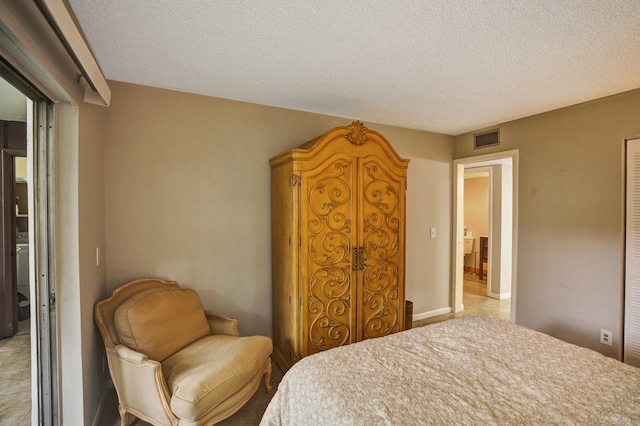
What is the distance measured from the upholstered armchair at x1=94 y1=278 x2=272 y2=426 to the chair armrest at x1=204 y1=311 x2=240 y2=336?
0.06 feet

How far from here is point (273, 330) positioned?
293 centimetres

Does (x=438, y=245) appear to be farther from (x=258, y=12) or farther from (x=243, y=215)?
(x=258, y=12)

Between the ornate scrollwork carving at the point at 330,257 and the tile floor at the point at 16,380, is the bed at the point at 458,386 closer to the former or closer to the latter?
the ornate scrollwork carving at the point at 330,257

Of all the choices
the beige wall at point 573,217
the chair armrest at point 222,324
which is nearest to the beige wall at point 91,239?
the chair armrest at point 222,324

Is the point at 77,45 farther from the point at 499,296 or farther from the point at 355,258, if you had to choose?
the point at 499,296

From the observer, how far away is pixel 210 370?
5.91 ft

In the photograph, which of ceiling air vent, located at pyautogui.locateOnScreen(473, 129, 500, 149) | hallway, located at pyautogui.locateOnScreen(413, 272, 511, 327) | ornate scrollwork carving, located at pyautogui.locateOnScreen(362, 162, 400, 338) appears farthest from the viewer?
hallway, located at pyautogui.locateOnScreen(413, 272, 511, 327)

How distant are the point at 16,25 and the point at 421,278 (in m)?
3.99

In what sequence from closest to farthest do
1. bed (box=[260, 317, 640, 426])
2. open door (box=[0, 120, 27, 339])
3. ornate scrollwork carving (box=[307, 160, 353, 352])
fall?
bed (box=[260, 317, 640, 426]), open door (box=[0, 120, 27, 339]), ornate scrollwork carving (box=[307, 160, 353, 352])

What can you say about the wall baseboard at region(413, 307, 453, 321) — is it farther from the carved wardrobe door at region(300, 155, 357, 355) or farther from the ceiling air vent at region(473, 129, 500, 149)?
the ceiling air vent at region(473, 129, 500, 149)

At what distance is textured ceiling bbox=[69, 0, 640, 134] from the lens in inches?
58.2

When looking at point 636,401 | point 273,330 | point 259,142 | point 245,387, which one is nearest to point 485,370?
point 636,401

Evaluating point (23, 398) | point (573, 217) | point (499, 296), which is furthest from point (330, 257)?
point (499, 296)

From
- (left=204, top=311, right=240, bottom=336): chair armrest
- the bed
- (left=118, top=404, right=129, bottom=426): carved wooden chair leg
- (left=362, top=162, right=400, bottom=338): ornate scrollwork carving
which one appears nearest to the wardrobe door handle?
(left=362, top=162, right=400, bottom=338): ornate scrollwork carving
